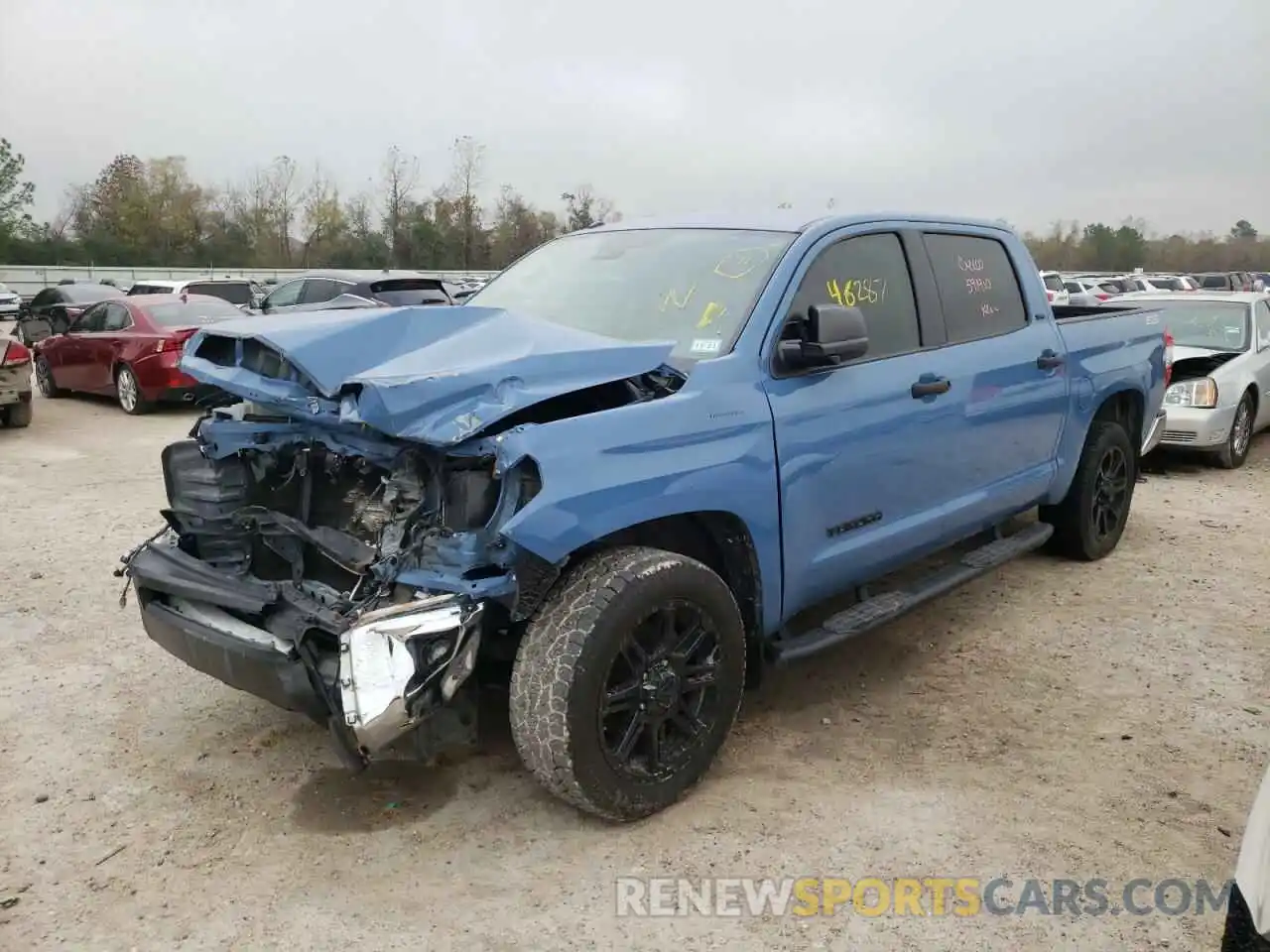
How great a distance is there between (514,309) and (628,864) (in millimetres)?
2301

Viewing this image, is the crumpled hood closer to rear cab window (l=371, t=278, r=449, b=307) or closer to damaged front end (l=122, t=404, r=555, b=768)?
damaged front end (l=122, t=404, r=555, b=768)

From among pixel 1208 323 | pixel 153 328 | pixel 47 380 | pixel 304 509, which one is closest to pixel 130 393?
pixel 153 328

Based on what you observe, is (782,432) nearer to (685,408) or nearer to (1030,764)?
(685,408)

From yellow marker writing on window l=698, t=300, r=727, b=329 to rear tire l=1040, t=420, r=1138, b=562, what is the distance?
2865 millimetres

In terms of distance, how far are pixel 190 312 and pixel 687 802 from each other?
37.3ft

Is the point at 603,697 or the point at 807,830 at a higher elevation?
the point at 603,697

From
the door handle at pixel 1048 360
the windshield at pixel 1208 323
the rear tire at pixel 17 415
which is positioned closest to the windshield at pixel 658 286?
the door handle at pixel 1048 360

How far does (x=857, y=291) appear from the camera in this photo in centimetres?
407

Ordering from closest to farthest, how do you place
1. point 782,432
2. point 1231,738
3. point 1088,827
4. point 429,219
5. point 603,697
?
point 603,697 < point 1088,827 < point 782,432 < point 1231,738 < point 429,219

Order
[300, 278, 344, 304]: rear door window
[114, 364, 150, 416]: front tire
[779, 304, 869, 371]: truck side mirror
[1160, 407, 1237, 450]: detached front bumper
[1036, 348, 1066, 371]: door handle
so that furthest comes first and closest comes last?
1. [300, 278, 344, 304]: rear door window
2. [114, 364, 150, 416]: front tire
3. [1160, 407, 1237, 450]: detached front bumper
4. [1036, 348, 1066, 371]: door handle
5. [779, 304, 869, 371]: truck side mirror

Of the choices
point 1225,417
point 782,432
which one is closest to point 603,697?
point 782,432

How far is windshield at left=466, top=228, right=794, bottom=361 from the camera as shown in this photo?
3705mm

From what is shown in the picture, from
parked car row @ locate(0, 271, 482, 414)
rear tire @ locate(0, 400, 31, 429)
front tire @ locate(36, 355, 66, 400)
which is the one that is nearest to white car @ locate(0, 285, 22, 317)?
front tire @ locate(36, 355, 66, 400)

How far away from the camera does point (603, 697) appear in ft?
9.86
